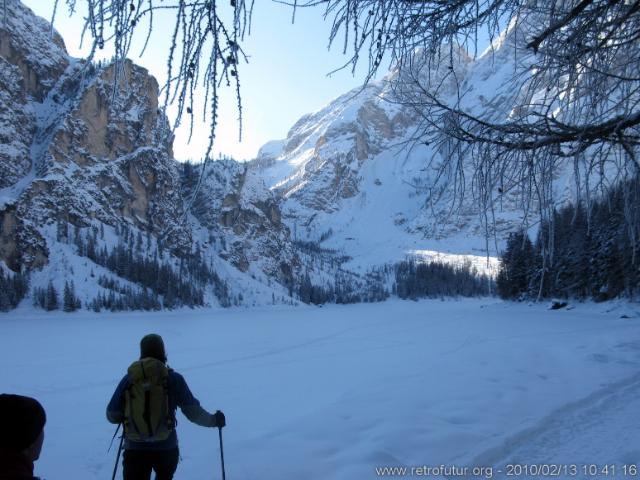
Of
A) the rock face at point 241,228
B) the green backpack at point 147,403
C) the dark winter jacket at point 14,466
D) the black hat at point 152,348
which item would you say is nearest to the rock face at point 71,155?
the rock face at point 241,228

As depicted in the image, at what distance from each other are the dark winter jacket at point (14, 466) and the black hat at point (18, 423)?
36 millimetres

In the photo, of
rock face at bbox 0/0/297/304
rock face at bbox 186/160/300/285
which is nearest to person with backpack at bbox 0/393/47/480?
rock face at bbox 0/0/297/304

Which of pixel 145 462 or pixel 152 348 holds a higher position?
pixel 152 348

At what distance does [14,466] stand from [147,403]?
217 centimetres

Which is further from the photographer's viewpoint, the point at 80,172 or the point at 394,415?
the point at 80,172

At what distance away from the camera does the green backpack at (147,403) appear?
3658mm

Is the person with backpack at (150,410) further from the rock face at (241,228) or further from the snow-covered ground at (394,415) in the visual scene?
the rock face at (241,228)

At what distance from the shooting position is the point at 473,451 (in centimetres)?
507

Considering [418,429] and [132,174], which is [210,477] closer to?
[418,429]

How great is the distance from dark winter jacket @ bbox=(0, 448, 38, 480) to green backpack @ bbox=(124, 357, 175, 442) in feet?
6.89

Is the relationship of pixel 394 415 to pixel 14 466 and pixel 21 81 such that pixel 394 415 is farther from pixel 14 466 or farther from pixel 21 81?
pixel 21 81

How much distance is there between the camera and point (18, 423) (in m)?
1.68

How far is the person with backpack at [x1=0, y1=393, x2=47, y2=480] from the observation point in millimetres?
1574

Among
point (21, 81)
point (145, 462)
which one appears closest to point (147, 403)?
point (145, 462)
